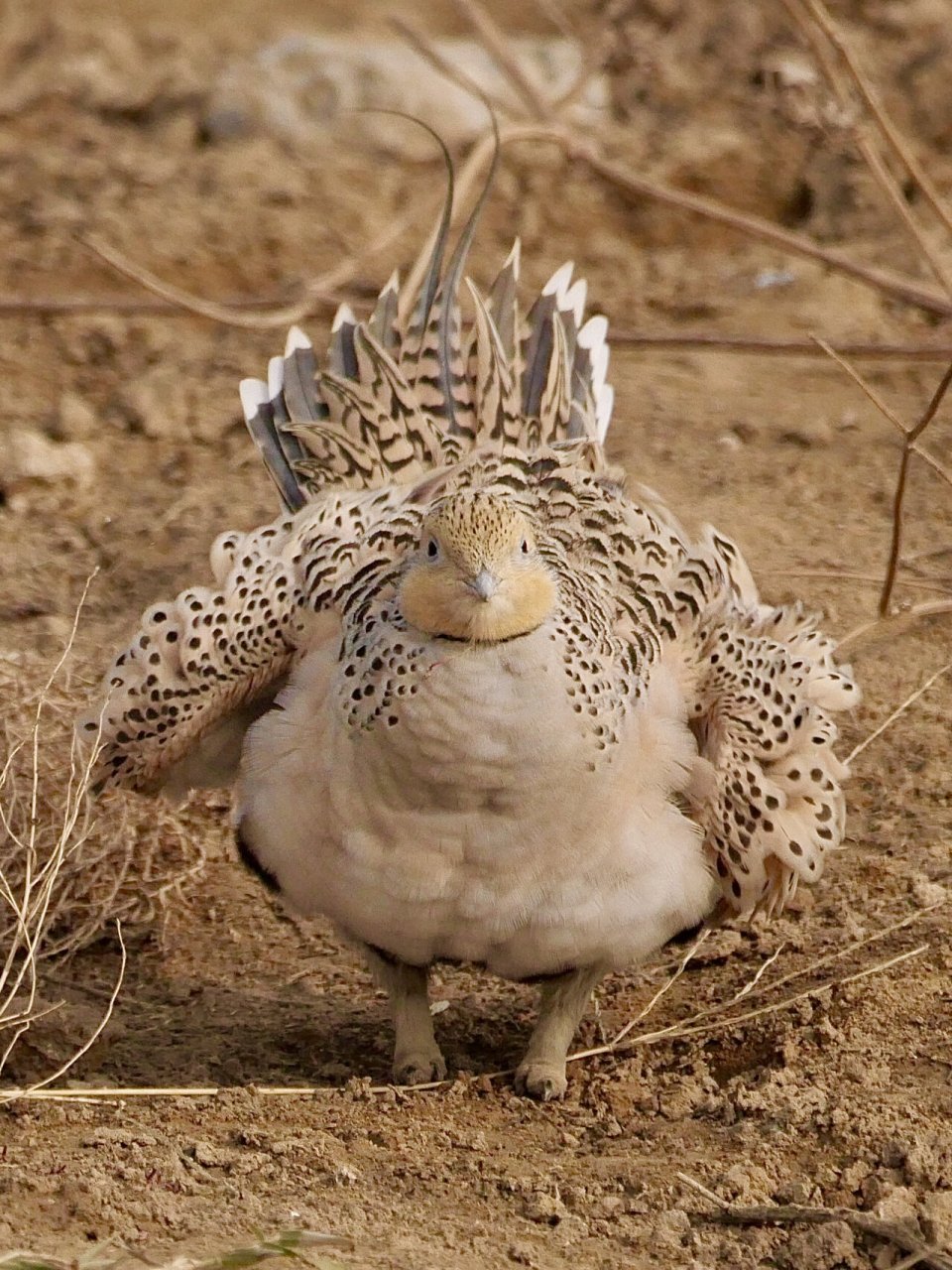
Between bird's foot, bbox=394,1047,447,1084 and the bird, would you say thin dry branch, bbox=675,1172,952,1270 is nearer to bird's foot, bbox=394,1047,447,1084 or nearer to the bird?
the bird

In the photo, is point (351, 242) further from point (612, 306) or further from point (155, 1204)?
point (155, 1204)

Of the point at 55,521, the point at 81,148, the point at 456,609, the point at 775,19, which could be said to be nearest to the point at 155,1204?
the point at 456,609

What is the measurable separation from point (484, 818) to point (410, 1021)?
0.88m

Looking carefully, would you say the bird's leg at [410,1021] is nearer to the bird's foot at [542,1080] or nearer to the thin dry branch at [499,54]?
the bird's foot at [542,1080]

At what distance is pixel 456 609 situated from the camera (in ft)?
12.8

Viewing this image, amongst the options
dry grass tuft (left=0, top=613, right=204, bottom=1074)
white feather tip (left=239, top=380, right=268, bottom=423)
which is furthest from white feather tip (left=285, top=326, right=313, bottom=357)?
dry grass tuft (left=0, top=613, right=204, bottom=1074)

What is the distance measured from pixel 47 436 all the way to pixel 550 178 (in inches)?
122

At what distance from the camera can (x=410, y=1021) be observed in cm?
479

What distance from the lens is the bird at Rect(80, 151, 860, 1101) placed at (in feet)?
13.1

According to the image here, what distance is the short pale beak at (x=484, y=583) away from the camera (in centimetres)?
383

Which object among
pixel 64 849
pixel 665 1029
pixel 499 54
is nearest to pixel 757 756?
pixel 665 1029

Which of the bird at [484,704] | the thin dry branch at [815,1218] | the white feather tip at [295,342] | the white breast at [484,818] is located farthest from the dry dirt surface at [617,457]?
the white feather tip at [295,342]

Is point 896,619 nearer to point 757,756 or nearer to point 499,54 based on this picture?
point 757,756

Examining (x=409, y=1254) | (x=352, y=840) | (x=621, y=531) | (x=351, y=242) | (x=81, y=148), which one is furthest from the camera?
(x=81, y=148)
